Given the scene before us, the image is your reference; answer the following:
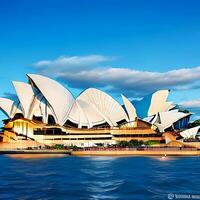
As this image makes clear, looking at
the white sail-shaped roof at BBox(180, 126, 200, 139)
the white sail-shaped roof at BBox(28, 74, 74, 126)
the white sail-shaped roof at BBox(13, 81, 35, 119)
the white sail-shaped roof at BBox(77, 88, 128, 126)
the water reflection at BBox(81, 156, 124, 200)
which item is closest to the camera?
the water reflection at BBox(81, 156, 124, 200)

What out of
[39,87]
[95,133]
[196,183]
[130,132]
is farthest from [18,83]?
[196,183]

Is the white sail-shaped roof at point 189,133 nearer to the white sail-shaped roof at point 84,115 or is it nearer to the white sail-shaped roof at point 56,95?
the white sail-shaped roof at point 84,115

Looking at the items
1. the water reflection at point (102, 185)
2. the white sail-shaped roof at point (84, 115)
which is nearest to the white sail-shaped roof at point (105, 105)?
the white sail-shaped roof at point (84, 115)

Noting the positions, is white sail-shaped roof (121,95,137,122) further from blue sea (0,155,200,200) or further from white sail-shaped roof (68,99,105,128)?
blue sea (0,155,200,200)

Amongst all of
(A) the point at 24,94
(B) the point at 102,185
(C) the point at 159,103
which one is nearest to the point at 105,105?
(C) the point at 159,103

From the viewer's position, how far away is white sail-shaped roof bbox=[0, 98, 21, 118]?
95562 millimetres

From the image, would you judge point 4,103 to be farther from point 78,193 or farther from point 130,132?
point 78,193

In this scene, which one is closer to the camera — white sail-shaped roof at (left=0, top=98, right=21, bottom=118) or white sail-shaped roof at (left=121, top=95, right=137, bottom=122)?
white sail-shaped roof at (left=0, top=98, right=21, bottom=118)

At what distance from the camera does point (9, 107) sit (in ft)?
316

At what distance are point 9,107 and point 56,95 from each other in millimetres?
14363

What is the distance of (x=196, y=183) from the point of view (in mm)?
29844

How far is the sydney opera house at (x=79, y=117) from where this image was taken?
297 ft

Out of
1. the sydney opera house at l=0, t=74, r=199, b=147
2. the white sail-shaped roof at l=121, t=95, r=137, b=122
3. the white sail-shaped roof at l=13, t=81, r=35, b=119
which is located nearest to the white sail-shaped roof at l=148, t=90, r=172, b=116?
the sydney opera house at l=0, t=74, r=199, b=147

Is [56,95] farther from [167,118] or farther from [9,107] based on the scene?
[167,118]
